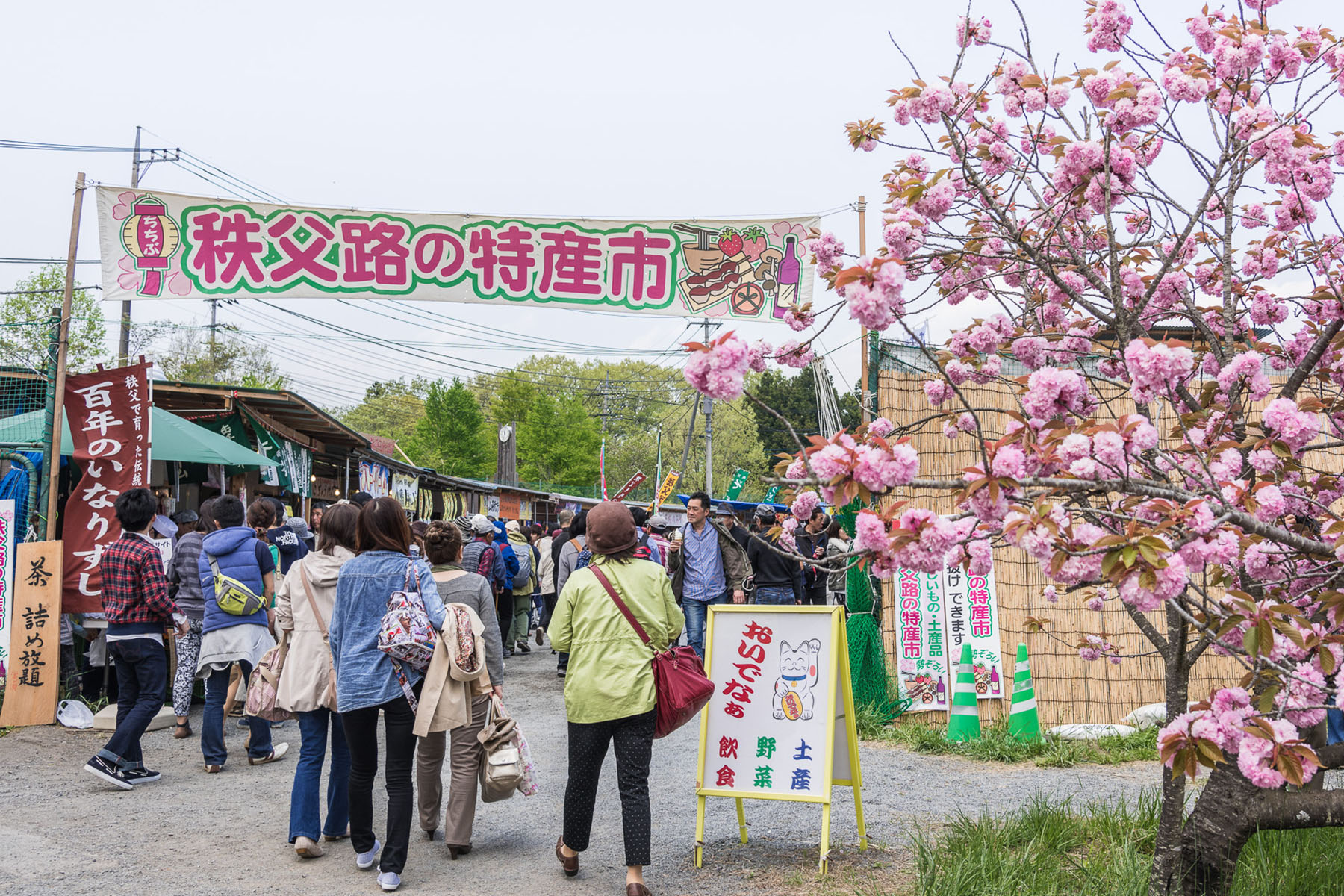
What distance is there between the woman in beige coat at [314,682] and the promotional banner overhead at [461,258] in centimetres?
542

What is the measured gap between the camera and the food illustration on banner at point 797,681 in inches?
212

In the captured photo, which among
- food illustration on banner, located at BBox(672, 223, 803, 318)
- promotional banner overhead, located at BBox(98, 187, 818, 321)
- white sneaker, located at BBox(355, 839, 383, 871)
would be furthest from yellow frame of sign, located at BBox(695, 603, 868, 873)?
food illustration on banner, located at BBox(672, 223, 803, 318)

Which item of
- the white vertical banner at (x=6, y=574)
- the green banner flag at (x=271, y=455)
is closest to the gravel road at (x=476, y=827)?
the white vertical banner at (x=6, y=574)

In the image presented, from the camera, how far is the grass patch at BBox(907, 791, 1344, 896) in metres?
4.19

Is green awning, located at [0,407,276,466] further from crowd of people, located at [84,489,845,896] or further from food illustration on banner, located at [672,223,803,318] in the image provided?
food illustration on banner, located at [672,223,803,318]

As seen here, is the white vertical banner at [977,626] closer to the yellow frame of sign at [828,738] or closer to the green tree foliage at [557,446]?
the yellow frame of sign at [828,738]

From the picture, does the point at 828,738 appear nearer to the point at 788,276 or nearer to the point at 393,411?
the point at 788,276

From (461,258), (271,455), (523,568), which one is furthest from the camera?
(271,455)

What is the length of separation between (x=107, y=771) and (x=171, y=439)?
5241 millimetres

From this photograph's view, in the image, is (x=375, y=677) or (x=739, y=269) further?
(x=739, y=269)

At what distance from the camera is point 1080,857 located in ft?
15.9

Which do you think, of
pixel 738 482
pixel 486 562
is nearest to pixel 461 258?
pixel 486 562

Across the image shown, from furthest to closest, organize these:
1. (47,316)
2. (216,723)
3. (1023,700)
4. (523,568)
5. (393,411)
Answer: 1. (393,411)
2. (47,316)
3. (523,568)
4. (1023,700)
5. (216,723)

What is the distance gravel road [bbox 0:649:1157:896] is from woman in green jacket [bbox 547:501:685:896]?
309mm
